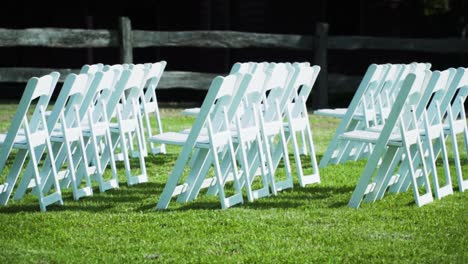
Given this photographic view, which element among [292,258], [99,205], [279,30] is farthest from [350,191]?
[279,30]

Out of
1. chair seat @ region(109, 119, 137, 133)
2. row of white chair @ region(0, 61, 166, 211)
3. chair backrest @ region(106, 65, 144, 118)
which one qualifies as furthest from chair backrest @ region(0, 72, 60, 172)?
chair seat @ region(109, 119, 137, 133)

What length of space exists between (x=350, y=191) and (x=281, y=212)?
140 cm

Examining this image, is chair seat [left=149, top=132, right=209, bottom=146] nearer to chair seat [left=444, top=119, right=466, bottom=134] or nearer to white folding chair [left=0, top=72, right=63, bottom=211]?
white folding chair [left=0, top=72, right=63, bottom=211]

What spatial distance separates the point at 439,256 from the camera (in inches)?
256

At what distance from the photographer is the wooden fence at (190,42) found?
57.2 feet

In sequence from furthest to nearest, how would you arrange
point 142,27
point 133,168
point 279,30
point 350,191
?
point 142,27 → point 279,30 → point 133,168 → point 350,191

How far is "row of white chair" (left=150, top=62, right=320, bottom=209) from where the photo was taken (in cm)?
802

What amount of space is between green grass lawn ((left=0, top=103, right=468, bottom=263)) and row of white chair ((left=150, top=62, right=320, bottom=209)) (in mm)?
164

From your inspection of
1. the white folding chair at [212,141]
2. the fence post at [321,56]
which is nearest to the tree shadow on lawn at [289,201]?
the white folding chair at [212,141]

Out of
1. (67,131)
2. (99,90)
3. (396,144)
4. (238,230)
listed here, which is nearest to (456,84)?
(396,144)

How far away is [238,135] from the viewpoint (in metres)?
8.34

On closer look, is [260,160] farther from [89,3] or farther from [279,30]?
[89,3]

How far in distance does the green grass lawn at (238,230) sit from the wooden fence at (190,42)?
872 cm

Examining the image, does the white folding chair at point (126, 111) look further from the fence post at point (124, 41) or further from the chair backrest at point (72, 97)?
the fence post at point (124, 41)
